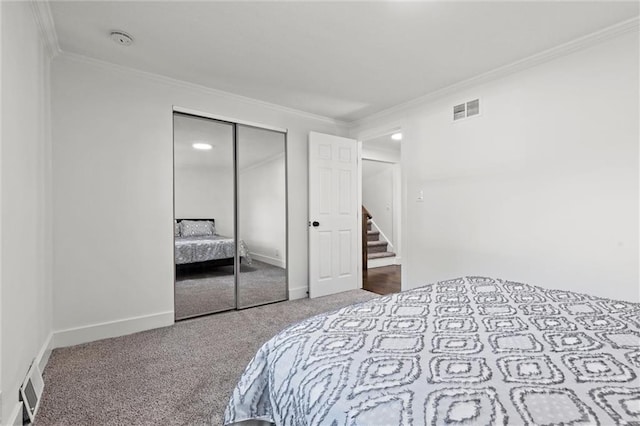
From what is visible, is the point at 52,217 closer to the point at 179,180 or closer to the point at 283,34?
the point at 179,180

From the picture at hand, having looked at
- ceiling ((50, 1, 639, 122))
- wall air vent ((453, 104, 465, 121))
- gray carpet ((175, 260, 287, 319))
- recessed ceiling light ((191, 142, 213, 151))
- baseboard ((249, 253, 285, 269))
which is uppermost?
ceiling ((50, 1, 639, 122))

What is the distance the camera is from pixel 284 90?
127 inches

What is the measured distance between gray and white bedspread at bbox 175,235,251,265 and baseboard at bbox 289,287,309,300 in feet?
2.22

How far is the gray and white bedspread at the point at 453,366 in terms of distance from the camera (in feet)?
2.28

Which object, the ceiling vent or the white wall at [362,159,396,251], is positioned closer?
the ceiling vent

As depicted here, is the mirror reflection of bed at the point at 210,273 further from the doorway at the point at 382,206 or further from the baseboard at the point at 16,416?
the doorway at the point at 382,206

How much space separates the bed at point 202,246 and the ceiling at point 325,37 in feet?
4.68

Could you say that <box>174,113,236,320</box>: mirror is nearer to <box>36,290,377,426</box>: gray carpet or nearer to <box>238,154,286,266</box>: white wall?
<box>238,154,286,266</box>: white wall

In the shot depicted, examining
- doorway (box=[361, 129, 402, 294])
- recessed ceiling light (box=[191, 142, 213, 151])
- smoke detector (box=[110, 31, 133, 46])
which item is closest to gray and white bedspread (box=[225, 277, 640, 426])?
smoke detector (box=[110, 31, 133, 46])

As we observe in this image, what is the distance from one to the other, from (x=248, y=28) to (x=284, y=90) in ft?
3.52

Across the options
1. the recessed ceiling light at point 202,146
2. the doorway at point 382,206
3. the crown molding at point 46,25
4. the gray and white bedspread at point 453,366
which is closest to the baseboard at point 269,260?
the recessed ceiling light at point 202,146

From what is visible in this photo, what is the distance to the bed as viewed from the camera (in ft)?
10.1

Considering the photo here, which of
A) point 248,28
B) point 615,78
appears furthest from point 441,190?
point 248,28

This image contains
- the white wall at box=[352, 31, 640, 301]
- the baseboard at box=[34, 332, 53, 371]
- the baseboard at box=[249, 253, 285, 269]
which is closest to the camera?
the baseboard at box=[34, 332, 53, 371]
